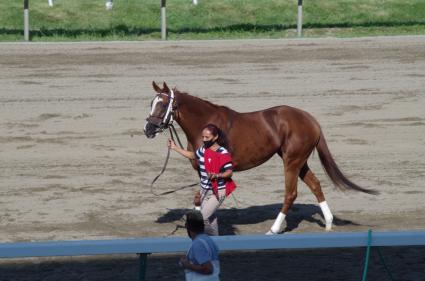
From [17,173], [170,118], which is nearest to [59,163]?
[17,173]

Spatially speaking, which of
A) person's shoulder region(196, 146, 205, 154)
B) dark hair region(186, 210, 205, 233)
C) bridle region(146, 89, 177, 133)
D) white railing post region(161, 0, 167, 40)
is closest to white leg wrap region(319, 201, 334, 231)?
person's shoulder region(196, 146, 205, 154)

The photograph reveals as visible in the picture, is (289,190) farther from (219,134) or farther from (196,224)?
(196,224)

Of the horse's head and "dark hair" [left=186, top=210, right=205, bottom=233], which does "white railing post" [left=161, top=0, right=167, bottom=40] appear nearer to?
the horse's head

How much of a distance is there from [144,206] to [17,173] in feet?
8.67

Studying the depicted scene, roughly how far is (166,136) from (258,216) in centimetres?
480

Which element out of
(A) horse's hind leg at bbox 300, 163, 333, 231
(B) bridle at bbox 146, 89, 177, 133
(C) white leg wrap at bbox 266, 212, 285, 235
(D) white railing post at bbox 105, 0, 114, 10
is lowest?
(C) white leg wrap at bbox 266, 212, 285, 235

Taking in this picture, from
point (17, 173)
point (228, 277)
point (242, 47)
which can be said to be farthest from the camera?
point (242, 47)

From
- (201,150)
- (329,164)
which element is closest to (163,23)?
(329,164)

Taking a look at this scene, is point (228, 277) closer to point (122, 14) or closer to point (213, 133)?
point (213, 133)

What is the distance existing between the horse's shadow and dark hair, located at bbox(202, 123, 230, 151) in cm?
130

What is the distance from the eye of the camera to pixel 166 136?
18.2 m

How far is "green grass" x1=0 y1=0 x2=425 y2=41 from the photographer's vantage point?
26.5 meters

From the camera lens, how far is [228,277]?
10.8 meters

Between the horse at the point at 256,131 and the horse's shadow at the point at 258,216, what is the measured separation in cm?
62
